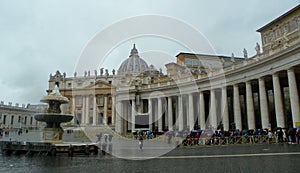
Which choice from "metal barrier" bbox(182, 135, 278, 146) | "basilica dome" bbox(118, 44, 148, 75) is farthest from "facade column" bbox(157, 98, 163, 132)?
"basilica dome" bbox(118, 44, 148, 75)

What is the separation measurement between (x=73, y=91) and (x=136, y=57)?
31.7 meters

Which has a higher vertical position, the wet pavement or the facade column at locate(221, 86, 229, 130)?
the facade column at locate(221, 86, 229, 130)

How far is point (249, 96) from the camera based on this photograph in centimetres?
2797

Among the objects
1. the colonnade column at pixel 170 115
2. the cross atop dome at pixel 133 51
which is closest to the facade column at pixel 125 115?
the colonnade column at pixel 170 115

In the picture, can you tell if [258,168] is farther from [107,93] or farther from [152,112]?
[107,93]

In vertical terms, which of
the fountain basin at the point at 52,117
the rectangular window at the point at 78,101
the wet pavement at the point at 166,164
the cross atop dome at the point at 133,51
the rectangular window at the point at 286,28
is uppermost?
the cross atop dome at the point at 133,51

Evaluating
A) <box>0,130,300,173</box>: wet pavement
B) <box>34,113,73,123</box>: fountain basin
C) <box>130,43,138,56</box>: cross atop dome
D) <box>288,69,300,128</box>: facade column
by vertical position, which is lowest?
<box>0,130,300,173</box>: wet pavement

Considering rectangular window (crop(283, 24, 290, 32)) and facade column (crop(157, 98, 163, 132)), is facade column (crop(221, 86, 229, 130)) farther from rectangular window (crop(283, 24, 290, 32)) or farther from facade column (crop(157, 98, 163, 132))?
rectangular window (crop(283, 24, 290, 32))

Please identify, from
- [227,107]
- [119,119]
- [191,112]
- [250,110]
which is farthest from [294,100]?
[119,119]

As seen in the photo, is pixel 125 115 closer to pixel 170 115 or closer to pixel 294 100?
pixel 170 115

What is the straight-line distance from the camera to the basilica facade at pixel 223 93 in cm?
2441

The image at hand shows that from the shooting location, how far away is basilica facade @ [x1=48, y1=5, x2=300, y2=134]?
24.4 metres

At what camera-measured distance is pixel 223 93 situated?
31172 millimetres

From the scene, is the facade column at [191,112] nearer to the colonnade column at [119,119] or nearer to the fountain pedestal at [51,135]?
the colonnade column at [119,119]
